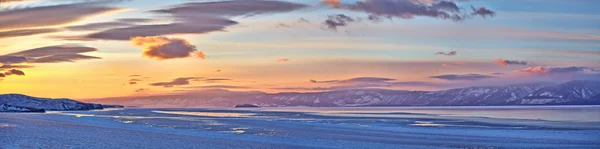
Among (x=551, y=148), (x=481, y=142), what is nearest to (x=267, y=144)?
(x=481, y=142)

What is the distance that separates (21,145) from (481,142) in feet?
99.9

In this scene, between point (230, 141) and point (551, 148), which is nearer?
point (551, 148)

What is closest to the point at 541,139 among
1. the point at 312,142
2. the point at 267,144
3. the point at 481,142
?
the point at 481,142

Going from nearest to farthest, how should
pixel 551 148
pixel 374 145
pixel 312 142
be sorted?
pixel 551 148, pixel 374 145, pixel 312 142

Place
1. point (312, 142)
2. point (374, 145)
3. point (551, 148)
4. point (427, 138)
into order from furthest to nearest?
point (427, 138), point (312, 142), point (374, 145), point (551, 148)

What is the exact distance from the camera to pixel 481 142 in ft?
153

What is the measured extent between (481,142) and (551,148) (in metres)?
5.71

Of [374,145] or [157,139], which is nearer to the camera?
[374,145]

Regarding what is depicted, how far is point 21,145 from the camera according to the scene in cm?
4528

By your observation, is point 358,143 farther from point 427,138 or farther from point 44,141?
point 44,141

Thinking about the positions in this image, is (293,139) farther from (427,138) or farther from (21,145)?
(21,145)

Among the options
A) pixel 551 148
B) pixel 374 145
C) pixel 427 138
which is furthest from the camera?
pixel 427 138

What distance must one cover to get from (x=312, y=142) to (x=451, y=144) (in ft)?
30.9

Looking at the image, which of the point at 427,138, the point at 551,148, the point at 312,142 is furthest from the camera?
the point at 427,138
